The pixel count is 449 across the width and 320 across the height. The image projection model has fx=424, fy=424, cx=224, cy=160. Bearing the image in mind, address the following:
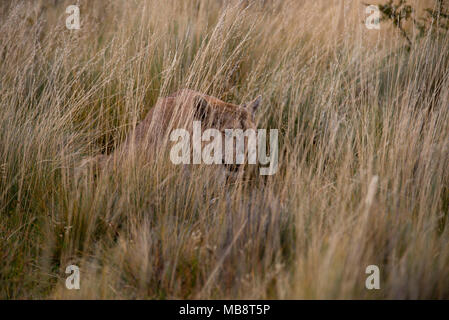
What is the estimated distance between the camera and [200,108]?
3938mm

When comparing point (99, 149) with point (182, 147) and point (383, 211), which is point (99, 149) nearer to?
point (182, 147)

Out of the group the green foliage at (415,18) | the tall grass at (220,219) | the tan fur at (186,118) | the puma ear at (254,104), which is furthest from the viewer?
the green foliage at (415,18)

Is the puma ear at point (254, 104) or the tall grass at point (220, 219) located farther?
the puma ear at point (254, 104)

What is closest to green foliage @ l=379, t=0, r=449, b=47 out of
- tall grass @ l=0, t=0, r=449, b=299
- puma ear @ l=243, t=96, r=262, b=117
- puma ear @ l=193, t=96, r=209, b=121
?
tall grass @ l=0, t=0, r=449, b=299

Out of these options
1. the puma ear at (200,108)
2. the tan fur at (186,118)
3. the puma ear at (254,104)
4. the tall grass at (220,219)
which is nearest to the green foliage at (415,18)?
the tall grass at (220,219)

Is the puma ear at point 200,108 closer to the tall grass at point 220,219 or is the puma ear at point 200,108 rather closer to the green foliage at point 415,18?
the tall grass at point 220,219

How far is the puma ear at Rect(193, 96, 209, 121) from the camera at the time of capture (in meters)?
3.87

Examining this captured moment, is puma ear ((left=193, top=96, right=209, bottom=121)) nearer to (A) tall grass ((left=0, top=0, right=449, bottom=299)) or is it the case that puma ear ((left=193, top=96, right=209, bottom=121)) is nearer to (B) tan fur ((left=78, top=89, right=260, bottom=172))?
(B) tan fur ((left=78, top=89, right=260, bottom=172))

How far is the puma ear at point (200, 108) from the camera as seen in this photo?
12.7ft

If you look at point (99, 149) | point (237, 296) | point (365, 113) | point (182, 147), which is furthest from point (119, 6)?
point (237, 296)

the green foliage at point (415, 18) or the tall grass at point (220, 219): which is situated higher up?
the green foliage at point (415, 18)

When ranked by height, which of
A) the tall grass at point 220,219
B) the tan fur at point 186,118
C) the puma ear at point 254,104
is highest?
the puma ear at point 254,104

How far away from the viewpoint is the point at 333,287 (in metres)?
2.39

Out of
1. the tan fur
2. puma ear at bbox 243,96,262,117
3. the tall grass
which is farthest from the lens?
puma ear at bbox 243,96,262,117
